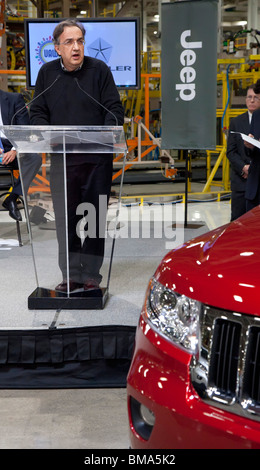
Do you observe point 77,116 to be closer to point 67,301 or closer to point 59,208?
point 59,208

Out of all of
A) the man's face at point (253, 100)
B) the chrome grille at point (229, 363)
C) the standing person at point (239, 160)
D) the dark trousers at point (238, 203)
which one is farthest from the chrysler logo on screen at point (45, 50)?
the chrome grille at point (229, 363)

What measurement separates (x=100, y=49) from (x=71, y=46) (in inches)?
132

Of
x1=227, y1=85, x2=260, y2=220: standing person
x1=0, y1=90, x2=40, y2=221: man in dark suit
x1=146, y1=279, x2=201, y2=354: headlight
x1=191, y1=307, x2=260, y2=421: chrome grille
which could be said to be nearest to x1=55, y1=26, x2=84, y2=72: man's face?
x1=0, y1=90, x2=40, y2=221: man in dark suit

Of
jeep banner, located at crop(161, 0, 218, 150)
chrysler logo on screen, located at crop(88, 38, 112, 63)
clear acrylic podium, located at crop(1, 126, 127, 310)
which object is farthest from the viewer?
chrysler logo on screen, located at crop(88, 38, 112, 63)

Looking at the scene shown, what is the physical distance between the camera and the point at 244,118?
5.99 meters

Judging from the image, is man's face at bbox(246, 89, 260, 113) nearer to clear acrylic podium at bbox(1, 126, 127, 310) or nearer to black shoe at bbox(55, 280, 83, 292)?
clear acrylic podium at bbox(1, 126, 127, 310)

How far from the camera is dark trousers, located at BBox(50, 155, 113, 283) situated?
3.45 m

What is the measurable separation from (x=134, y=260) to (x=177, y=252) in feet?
10.7

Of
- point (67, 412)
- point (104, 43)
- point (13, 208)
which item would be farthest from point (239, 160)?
point (67, 412)

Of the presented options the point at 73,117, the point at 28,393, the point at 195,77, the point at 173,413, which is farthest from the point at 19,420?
the point at 195,77

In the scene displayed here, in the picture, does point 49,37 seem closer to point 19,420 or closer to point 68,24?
point 68,24

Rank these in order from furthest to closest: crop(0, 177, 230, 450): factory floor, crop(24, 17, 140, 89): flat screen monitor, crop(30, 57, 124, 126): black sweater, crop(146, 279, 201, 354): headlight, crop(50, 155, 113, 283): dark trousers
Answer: crop(24, 17, 140, 89): flat screen monitor < crop(30, 57, 124, 126): black sweater < crop(50, 155, 113, 283): dark trousers < crop(0, 177, 230, 450): factory floor < crop(146, 279, 201, 354): headlight

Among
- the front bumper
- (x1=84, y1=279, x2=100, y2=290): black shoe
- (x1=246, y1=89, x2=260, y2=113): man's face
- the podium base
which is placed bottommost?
the podium base

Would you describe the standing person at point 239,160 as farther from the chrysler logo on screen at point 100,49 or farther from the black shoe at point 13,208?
the black shoe at point 13,208
